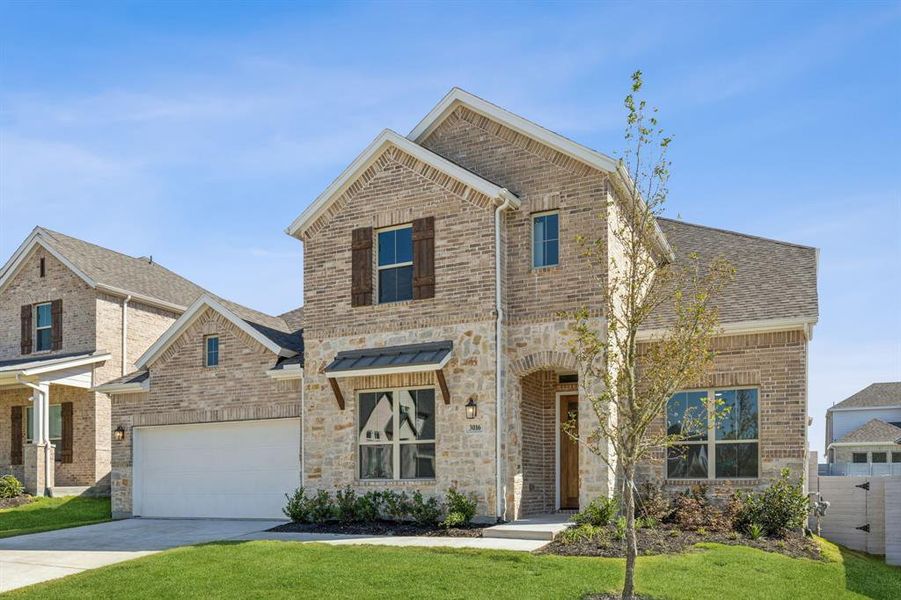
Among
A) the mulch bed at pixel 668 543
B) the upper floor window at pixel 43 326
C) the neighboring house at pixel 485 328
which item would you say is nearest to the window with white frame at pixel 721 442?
the neighboring house at pixel 485 328

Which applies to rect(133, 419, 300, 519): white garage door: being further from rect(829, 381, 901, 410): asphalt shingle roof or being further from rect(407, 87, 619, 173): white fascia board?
rect(829, 381, 901, 410): asphalt shingle roof

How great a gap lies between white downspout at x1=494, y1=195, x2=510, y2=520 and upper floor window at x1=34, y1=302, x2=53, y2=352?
16.6m

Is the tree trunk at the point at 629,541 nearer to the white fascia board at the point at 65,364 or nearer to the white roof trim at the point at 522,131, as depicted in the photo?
the white roof trim at the point at 522,131

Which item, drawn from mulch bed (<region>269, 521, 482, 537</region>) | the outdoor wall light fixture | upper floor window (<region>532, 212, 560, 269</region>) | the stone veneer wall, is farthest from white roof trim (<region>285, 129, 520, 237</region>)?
mulch bed (<region>269, 521, 482, 537</region>)

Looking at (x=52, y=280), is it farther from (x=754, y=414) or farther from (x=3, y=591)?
(x=754, y=414)

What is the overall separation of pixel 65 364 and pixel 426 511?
13.4 m

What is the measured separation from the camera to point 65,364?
24.4 meters

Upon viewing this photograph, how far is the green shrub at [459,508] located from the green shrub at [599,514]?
6.25 ft

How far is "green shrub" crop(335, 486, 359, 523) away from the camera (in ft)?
55.4

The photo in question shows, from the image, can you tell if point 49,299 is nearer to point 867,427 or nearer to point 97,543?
point 97,543

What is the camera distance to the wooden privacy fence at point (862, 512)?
16.6 metres

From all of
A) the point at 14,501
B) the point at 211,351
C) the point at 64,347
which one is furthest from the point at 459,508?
the point at 64,347

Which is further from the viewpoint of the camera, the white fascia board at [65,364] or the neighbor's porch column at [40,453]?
the neighbor's porch column at [40,453]

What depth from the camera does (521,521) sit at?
1591 cm
